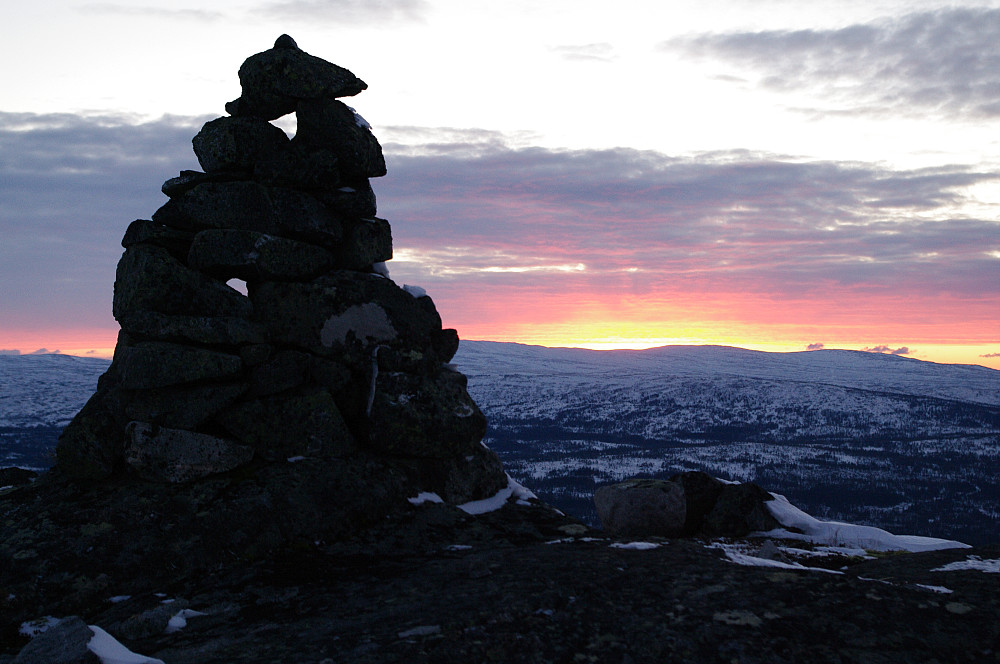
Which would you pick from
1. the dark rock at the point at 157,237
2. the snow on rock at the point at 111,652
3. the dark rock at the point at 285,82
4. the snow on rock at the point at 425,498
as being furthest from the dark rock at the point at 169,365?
the snow on rock at the point at 111,652

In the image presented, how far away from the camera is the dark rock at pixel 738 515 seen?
2295 cm

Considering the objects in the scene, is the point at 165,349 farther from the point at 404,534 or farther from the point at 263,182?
the point at 404,534

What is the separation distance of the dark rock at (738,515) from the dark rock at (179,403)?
15754 millimetres

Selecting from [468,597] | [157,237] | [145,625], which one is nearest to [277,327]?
[157,237]

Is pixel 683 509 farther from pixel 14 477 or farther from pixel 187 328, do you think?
pixel 14 477

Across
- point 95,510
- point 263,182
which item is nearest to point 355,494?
point 95,510

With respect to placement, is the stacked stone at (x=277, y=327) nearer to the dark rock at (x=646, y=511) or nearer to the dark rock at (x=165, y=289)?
the dark rock at (x=165, y=289)

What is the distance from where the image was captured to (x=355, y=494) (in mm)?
18844

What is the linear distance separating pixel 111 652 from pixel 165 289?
1195 centimetres

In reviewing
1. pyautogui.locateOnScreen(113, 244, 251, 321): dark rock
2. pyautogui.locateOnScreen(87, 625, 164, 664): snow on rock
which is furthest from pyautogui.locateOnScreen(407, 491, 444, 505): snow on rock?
pyautogui.locateOnScreen(87, 625, 164, 664): snow on rock

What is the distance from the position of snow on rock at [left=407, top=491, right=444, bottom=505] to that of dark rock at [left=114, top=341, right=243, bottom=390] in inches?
249

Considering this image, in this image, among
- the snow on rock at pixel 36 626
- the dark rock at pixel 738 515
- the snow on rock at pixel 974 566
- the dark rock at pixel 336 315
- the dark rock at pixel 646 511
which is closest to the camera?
the snow on rock at pixel 36 626

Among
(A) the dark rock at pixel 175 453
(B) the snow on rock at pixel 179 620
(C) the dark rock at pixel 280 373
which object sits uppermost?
(C) the dark rock at pixel 280 373

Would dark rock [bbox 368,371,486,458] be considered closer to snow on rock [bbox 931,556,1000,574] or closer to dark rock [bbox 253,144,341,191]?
dark rock [bbox 253,144,341,191]
